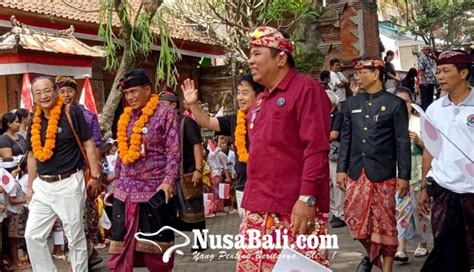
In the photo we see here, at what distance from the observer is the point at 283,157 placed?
159 inches

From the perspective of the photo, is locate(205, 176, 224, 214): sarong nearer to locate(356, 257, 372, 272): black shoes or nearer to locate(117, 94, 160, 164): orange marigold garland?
locate(117, 94, 160, 164): orange marigold garland

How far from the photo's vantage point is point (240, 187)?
7.00m

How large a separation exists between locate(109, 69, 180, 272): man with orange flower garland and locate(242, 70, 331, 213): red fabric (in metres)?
1.83

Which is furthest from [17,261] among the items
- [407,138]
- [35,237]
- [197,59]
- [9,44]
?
[197,59]

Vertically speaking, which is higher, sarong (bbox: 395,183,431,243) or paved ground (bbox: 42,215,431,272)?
sarong (bbox: 395,183,431,243)

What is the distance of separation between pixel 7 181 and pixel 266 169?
429 cm

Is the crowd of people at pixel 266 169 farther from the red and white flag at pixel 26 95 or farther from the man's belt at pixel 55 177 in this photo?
the red and white flag at pixel 26 95

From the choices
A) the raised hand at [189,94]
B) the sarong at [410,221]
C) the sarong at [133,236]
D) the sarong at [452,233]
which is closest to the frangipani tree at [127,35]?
the sarong at [133,236]

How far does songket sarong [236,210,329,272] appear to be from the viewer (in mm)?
4027

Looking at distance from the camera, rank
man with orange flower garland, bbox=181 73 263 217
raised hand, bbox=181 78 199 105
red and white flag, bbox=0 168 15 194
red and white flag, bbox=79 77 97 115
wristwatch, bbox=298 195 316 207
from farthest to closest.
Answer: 1. red and white flag, bbox=79 77 97 115
2. red and white flag, bbox=0 168 15 194
3. man with orange flower garland, bbox=181 73 263 217
4. raised hand, bbox=181 78 199 105
5. wristwatch, bbox=298 195 316 207

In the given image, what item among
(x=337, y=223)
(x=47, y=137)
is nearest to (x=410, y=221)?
(x=337, y=223)

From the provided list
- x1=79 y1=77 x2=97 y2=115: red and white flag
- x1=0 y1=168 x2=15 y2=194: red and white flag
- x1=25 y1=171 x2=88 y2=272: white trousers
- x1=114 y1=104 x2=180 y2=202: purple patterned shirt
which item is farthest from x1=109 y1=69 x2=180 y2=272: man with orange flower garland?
x1=79 y1=77 x2=97 y2=115: red and white flag

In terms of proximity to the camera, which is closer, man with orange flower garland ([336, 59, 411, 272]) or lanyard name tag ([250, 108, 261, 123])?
lanyard name tag ([250, 108, 261, 123])

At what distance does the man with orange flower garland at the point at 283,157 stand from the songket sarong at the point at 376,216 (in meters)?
1.83
